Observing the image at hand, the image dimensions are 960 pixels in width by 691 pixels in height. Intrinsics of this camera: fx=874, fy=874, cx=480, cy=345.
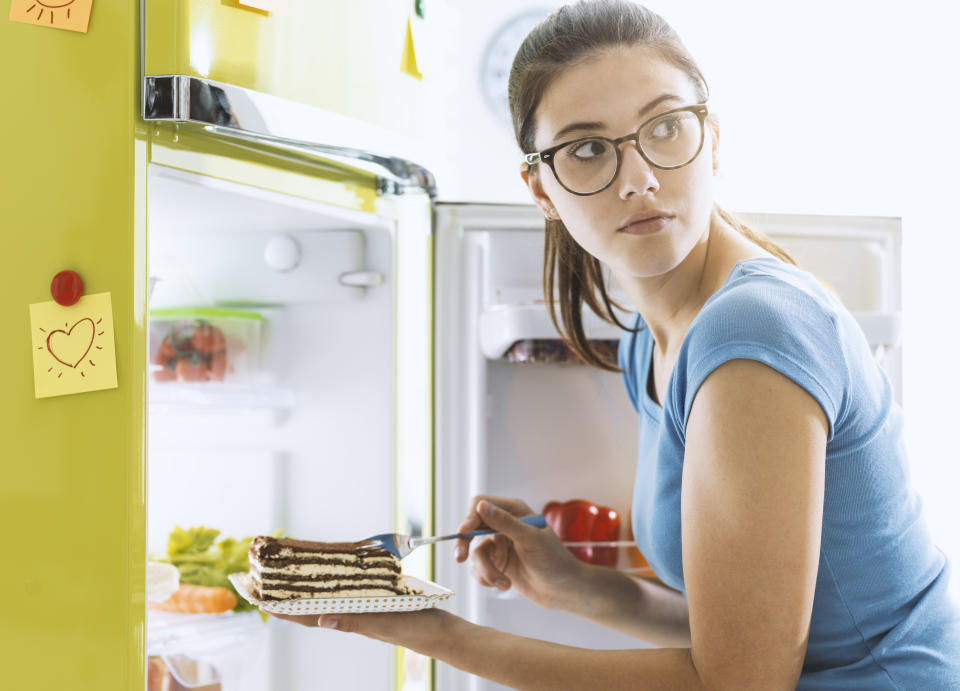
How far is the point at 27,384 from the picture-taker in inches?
34.2

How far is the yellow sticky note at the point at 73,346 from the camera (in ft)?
2.81

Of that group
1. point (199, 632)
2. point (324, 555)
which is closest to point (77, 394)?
point (324, 555)

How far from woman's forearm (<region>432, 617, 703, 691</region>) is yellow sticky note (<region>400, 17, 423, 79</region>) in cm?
67

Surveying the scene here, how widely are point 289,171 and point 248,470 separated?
0.50 m

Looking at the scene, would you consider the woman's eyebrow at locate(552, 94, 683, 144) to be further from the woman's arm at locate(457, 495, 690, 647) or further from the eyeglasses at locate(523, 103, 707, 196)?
the woman's arm at locate(457, 495, 690, 647)

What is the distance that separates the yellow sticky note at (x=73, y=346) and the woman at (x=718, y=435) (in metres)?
0.32

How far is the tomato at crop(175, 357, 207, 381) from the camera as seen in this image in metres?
1.33

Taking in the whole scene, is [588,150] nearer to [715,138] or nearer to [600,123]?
[600,123]

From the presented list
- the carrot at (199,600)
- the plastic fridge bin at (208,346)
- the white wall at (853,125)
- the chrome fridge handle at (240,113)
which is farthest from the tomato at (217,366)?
the white wall at (853,125)

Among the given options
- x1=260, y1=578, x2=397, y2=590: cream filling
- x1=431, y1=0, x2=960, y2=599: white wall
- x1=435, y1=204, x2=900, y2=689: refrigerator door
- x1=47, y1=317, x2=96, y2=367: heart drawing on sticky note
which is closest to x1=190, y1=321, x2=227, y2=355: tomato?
x1=435, y1=204, x2=900, y2=689: refrigerator door

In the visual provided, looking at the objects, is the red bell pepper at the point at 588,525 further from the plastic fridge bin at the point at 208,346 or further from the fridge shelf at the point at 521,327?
the plastic fridge bin at the point at 208,346

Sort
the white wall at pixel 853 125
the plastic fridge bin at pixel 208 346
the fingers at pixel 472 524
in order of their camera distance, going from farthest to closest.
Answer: the white wall at pixel 853 125 → the plastic fridge bin at pixel 208 346 → the fingers at pixel 472 524

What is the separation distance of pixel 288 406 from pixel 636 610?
58 centimetres

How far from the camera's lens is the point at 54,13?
87 cm
